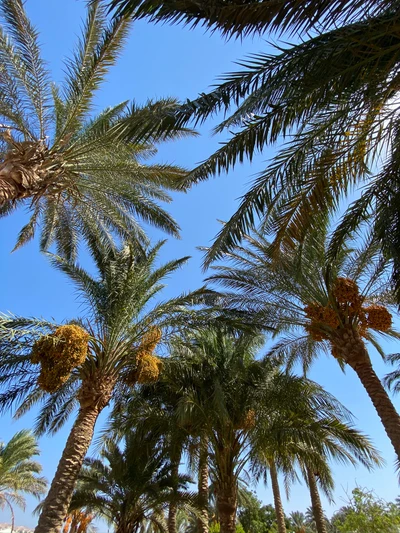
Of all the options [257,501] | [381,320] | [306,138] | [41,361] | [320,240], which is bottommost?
[41,361]

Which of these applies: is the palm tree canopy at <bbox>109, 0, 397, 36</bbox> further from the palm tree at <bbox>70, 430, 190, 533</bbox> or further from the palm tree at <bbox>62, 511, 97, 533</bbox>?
the palm tree at <bbox>62, 511, 97, 533</bbox>

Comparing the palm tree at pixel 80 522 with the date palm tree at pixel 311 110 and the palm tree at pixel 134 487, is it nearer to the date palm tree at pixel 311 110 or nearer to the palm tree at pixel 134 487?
the palm tree at pixel 134 487

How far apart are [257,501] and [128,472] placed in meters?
31.1

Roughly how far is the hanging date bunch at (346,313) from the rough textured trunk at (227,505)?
5.23 m

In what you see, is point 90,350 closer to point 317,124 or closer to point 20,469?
point 317,124

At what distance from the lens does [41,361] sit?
7.68 meters

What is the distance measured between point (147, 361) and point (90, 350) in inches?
58.2

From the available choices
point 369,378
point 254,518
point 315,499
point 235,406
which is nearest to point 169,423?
point 235,406

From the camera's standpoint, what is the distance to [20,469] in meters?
24.6

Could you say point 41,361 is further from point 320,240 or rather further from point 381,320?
point 381,320

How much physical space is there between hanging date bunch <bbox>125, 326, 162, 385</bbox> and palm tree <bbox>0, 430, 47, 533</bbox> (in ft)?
49.6

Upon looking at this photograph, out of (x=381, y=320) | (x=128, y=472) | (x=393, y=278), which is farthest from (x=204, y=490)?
(x=393, y=278)

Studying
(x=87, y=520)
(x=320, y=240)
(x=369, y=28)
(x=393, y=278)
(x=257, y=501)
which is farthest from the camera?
(x=257, y=501)

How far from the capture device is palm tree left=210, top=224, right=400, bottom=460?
8.95m
